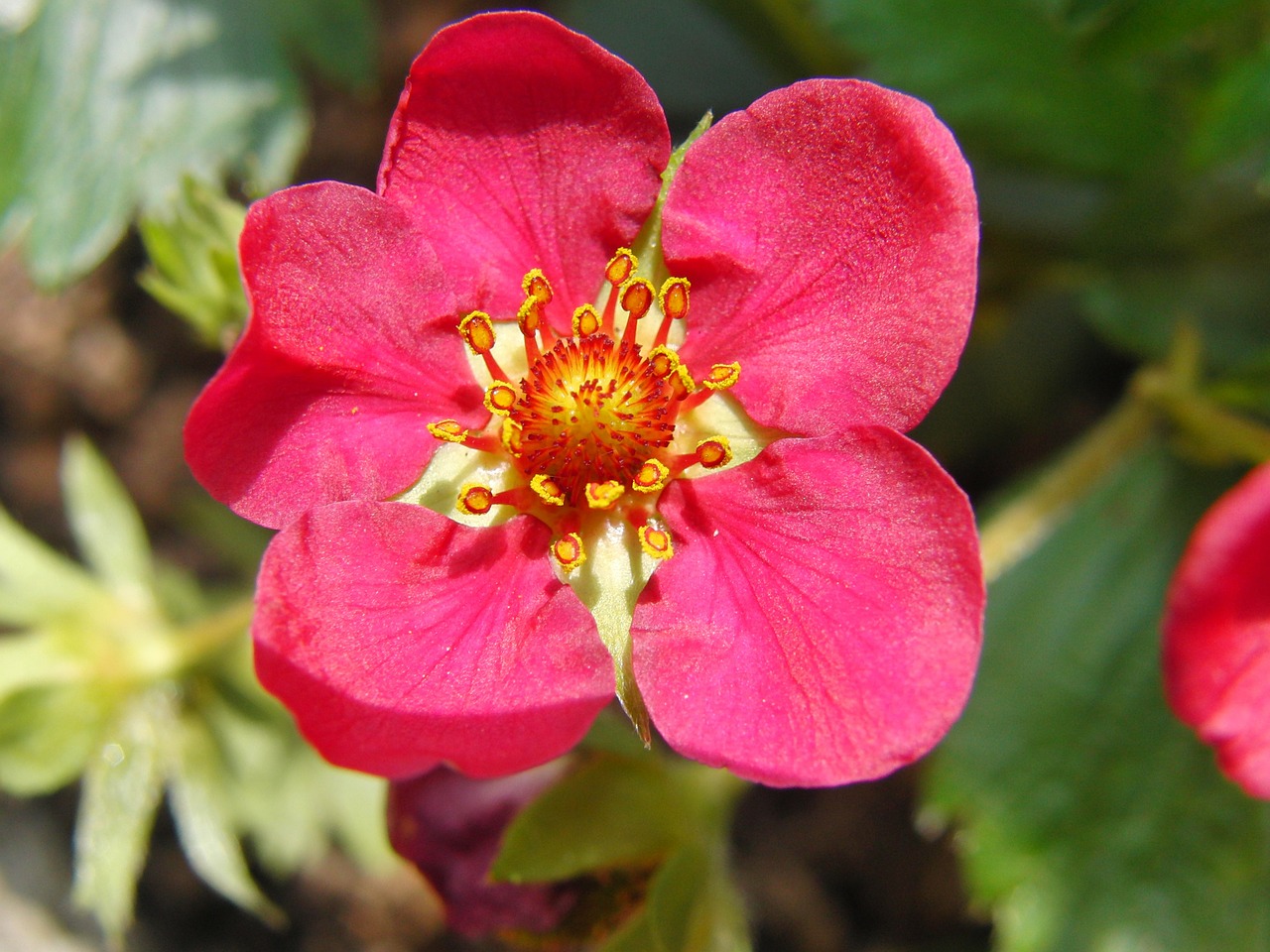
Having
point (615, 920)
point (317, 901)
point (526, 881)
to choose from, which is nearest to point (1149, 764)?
point (615, 920)

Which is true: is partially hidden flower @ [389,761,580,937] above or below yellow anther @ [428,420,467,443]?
below

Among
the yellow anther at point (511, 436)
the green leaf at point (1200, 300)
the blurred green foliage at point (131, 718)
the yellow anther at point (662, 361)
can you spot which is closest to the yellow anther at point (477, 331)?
the yellow anther at point (511, 436)

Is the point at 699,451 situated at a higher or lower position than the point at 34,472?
higher

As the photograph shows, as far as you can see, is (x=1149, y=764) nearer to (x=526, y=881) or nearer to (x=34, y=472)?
(x=526, y=881)

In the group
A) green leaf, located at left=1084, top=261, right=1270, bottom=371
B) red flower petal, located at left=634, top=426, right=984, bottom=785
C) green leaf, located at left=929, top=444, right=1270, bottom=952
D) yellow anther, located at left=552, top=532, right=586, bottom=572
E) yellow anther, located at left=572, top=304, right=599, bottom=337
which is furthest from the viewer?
green leaf, located at left=1084, top=261, right=1270, bottom=371

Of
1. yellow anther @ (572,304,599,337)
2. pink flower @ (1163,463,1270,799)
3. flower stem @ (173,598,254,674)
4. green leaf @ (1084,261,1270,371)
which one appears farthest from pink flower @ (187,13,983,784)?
green leaf @ (1084,261,1270,371)

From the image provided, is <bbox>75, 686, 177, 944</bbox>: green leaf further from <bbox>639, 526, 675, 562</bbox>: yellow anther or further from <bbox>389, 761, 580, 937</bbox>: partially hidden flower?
<bbox>639, 526, 675, 562</bbox>: yellow anther
